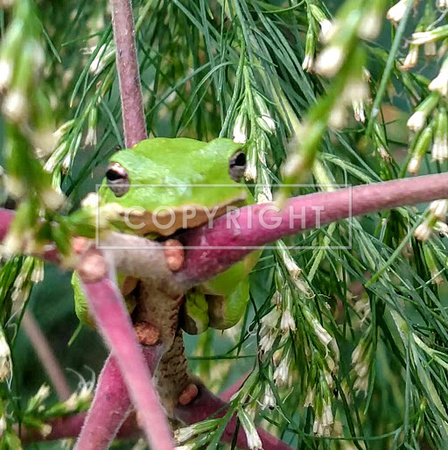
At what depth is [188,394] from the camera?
23.7 inches

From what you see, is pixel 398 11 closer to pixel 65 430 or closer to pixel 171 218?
pixel 171 218

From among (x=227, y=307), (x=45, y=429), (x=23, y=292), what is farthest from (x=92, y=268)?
(x=45, y=429)

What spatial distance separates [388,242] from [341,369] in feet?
0.43


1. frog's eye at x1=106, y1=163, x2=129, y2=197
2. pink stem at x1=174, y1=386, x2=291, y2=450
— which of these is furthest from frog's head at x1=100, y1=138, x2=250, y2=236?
pink stem at x1=174, y1=386, x2=291, y2=450

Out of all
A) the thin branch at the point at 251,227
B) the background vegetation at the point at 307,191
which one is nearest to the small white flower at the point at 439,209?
the background vegetation at the point at 307,191

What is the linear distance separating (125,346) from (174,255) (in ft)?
0.31

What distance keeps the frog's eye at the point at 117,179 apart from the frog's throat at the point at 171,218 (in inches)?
1.3

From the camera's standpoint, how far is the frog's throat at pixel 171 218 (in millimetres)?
400

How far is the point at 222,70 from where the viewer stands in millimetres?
665

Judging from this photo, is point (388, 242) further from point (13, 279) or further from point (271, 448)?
point (13, 279)

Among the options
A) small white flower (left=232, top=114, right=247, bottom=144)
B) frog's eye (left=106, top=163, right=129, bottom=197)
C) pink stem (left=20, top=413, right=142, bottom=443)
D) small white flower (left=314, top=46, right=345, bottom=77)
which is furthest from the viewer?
pink stem (left=20, top=413, right=142, bottom=443)

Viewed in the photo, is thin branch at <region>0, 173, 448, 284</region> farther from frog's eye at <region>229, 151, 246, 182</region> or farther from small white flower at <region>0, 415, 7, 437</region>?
small white flower at <region>0, 415, 7, 437</region>

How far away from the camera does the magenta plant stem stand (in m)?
0.55

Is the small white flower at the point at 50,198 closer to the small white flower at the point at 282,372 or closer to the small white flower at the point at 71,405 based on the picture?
the small white flower at the point at 282,372
